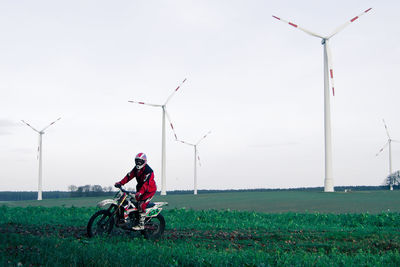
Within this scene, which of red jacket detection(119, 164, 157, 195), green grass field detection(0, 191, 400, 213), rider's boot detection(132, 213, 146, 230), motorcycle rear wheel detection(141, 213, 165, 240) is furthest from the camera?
green grass field detection(0, 191, 400, 213)

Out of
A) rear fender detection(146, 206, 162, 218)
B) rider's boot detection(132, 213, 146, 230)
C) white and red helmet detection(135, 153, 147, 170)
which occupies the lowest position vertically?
rider's boot detection(132, 213, 146, 230)

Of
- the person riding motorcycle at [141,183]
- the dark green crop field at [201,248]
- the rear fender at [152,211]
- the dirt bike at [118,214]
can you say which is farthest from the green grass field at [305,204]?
the dirt bike at [118,214]

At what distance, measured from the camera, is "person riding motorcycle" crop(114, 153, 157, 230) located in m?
14.2

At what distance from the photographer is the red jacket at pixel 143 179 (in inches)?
568

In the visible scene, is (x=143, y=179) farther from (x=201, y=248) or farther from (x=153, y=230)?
(x=201, y=248)

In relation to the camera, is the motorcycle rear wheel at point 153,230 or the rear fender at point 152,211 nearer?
the rear fender at point 152,211

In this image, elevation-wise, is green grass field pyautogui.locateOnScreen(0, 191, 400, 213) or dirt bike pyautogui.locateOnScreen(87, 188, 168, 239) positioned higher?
dirt bike pyautogui.locateOnScreen(87, 188, 168, 239)

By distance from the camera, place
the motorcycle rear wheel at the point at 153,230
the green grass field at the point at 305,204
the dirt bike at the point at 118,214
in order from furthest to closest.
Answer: the green grass field at the point at 305,204, the motorcycle rear wheel at the point at 153,230, the dirt bike at the point at 118,214

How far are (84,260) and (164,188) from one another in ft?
188

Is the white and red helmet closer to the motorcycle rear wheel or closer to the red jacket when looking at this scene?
the red jacket

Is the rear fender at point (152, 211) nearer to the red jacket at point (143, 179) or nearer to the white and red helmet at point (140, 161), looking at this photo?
Result: the red jacket at point (143, 179)

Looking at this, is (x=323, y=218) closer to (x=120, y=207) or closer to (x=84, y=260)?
(x=120, y=207)

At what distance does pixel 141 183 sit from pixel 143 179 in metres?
0.15

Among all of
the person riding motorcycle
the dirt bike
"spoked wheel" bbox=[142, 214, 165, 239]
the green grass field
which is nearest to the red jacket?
the person riding motorcycle
